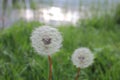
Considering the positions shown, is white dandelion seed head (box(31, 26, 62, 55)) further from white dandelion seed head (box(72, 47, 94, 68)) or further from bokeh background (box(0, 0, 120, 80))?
bokeh background (box(0, 0, 120, 80))

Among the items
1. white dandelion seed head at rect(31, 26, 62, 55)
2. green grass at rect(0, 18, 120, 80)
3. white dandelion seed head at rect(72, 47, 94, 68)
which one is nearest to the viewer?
white dandelion seed head at rect(31, 26, 62, 55)

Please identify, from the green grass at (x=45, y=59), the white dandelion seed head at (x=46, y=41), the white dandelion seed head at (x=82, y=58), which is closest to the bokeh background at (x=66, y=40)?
the green grass at (x=45, y=59)

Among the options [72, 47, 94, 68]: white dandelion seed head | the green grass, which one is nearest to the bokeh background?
the green grass

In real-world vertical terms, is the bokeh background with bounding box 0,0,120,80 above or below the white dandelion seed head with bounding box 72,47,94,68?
below

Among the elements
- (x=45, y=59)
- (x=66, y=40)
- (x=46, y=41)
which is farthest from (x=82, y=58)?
(x=66, y=40)

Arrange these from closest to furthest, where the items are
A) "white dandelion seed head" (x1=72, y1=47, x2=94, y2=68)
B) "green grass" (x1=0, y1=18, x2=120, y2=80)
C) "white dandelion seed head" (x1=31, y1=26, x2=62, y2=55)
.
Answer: "white dandelion seed head" (x1=31, y1=26, x2=62, y2=55) < "white dandelion seed head" (x1=72, y1=47, x2=94, y2=68) < "green grass" (x1=0, y1=18, x2=120, y2=80)

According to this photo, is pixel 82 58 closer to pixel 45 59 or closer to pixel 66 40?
pixel 45 59
